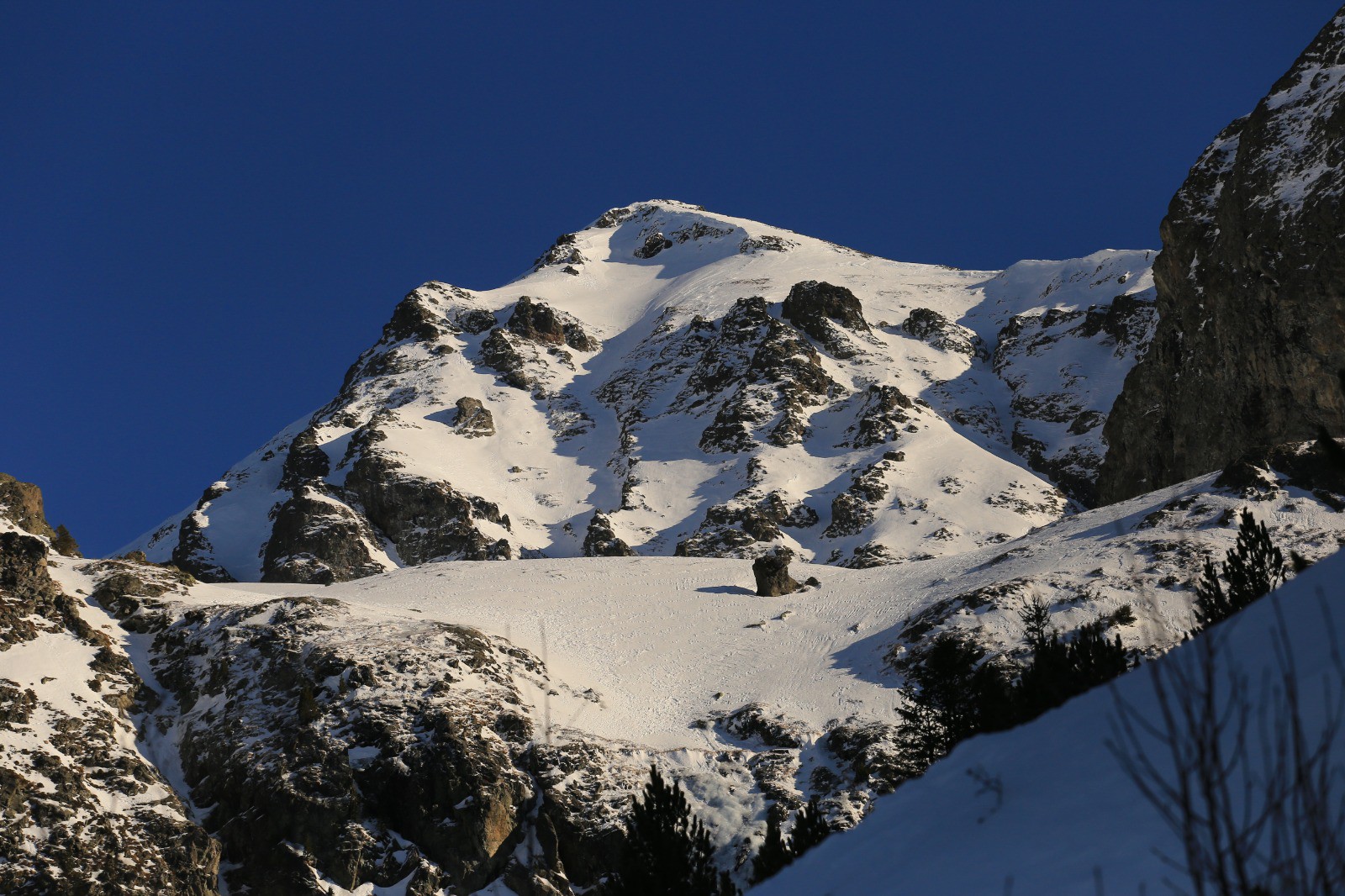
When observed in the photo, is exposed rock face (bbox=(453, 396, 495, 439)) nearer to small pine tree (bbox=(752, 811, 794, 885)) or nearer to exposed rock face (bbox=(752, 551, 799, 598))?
exposed rock face (bbox=(752, 551, 799, 598))

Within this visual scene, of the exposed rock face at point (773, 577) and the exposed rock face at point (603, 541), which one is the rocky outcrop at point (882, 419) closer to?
the exposed rock face at point (603, 541)

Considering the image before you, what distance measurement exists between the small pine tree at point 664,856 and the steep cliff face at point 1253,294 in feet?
158

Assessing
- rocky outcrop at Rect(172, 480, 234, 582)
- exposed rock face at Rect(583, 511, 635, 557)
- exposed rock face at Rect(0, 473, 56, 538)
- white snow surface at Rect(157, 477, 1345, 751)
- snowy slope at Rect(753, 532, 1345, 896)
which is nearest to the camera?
snowy slope at Rect(753, 532, 1345, 896)

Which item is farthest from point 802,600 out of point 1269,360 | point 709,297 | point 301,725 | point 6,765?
point 709,297

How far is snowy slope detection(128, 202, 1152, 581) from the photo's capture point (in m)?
108

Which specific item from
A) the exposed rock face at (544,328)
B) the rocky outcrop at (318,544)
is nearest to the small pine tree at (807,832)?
the rocky outcrop at (318,544)

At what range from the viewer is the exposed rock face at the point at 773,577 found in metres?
62.5

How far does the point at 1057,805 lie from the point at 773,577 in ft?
179

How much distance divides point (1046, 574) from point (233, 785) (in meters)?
33.8

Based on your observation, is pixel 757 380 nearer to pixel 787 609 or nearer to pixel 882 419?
pixel 882 419

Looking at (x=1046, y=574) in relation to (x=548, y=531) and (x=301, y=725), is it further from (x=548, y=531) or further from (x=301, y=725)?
(x=548, y=531)

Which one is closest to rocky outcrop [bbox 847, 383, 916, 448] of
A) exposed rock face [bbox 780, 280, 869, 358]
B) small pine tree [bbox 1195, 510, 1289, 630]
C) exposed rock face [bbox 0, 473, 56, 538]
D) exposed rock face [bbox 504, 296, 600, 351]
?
exposed rock face [bbox 780, 280, 869, 358]

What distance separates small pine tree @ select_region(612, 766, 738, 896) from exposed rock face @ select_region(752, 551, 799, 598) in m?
38.6

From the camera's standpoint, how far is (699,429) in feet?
433
